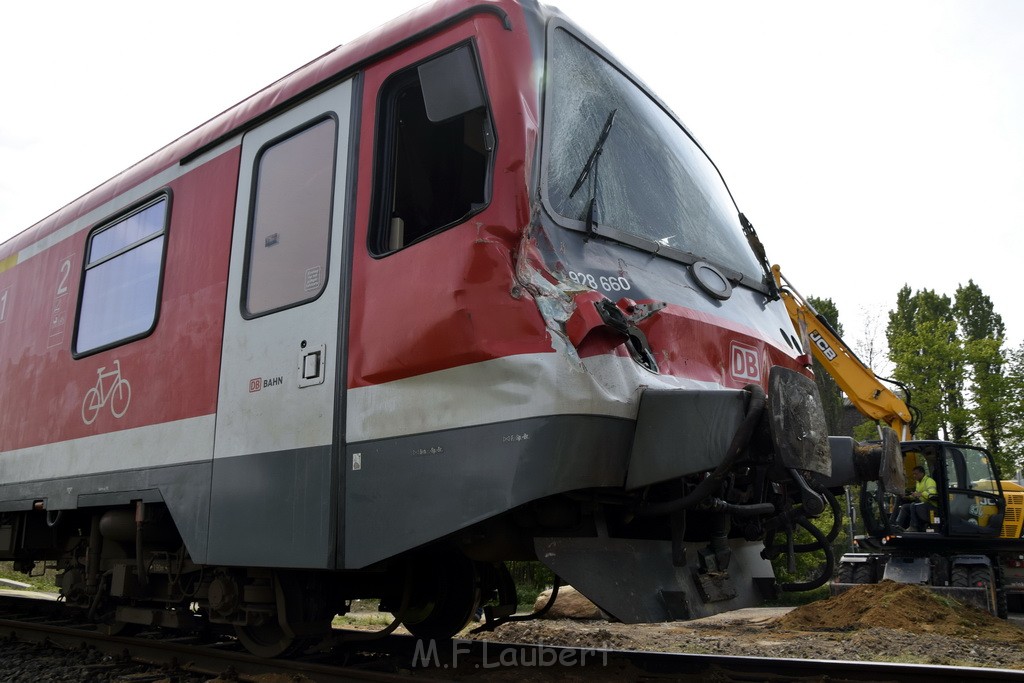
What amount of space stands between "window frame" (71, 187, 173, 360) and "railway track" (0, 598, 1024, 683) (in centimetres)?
196

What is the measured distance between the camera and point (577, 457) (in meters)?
3.27

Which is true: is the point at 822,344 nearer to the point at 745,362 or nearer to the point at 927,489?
the point at 927,489

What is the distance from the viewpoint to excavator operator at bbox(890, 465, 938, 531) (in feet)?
37.9

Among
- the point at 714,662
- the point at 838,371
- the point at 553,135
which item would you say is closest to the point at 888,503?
the point at 838,371

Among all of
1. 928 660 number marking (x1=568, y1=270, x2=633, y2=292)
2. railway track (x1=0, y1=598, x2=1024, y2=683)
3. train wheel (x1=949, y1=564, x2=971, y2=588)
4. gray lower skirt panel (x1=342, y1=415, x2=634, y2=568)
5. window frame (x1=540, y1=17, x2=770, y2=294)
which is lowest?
railway track (x1=0, y1=598, x2=1024, y2=683)

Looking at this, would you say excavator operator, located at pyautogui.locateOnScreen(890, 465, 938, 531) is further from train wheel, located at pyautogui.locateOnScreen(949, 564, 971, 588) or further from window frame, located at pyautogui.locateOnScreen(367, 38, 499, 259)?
window frame, located at pyautogui.locateOnScreen(367, 38, 499, 259)

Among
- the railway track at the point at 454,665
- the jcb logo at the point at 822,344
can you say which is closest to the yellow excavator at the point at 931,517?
the jcb logo at the point at 822,344

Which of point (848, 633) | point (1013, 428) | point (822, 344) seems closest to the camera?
point (848, 633)

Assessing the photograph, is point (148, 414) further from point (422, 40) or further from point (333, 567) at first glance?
point (422, 40)

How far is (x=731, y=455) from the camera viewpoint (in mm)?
3363

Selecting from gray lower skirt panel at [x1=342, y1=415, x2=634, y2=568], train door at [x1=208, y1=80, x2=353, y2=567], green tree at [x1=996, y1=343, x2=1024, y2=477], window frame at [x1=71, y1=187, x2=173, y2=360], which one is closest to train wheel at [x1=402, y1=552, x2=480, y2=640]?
train door at [x1=208, y1=80, x2=353, y2=567]

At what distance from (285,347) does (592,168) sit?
1755mm

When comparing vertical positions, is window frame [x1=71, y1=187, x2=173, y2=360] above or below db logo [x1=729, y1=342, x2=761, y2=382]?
above

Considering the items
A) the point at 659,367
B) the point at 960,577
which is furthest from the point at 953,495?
the point at 659,367
